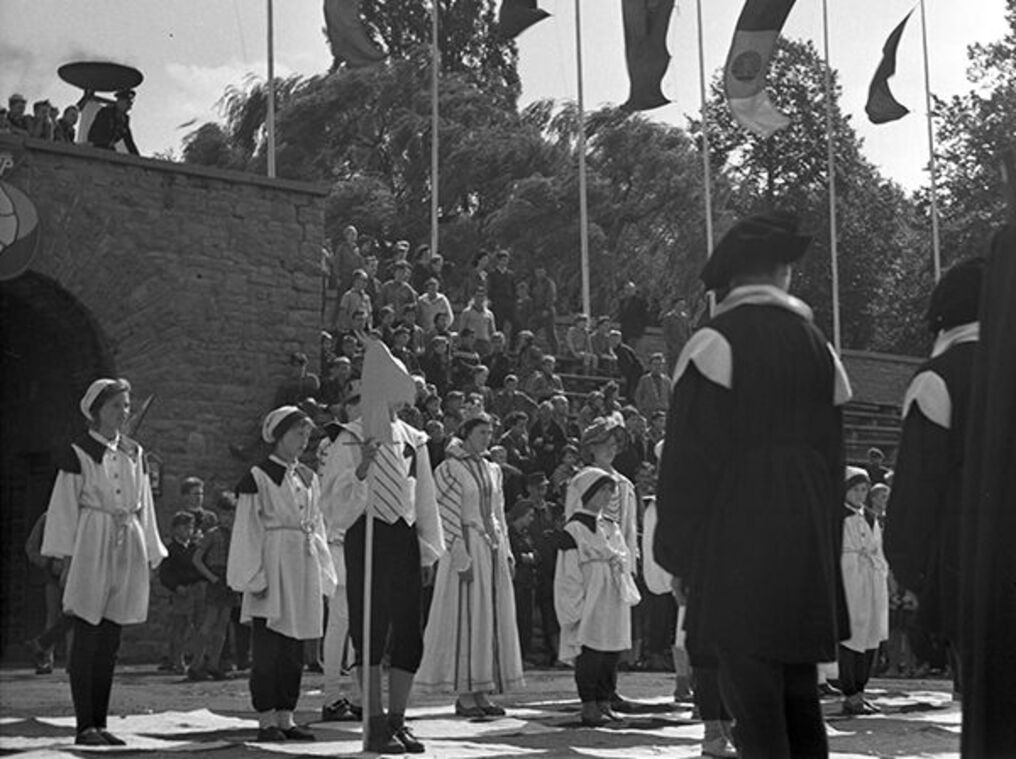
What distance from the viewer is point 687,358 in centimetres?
569

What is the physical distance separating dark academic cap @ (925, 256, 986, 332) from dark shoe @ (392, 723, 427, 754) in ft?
12.9

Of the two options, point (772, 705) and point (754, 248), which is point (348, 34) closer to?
point (754, 248)

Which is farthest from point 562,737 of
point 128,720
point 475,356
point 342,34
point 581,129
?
point 581,129

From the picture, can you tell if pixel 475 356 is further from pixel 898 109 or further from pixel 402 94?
pixel 402 94

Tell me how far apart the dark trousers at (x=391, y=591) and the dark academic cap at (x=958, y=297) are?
3.90m

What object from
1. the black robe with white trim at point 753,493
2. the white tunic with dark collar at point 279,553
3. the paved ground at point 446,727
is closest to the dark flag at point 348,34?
the paved ground at point 446,727

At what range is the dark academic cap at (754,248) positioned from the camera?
5867 mm

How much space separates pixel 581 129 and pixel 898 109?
5211mm

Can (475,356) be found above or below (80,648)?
above

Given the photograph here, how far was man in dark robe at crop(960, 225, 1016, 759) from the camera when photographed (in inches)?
182

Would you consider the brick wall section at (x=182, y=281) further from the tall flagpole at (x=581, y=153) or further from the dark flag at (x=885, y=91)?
the dark flag at (x=885, y=91)

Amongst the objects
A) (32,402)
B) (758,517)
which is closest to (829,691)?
(758,517)

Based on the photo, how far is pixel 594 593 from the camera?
483 inches

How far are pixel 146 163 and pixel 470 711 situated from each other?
35.9 feet
